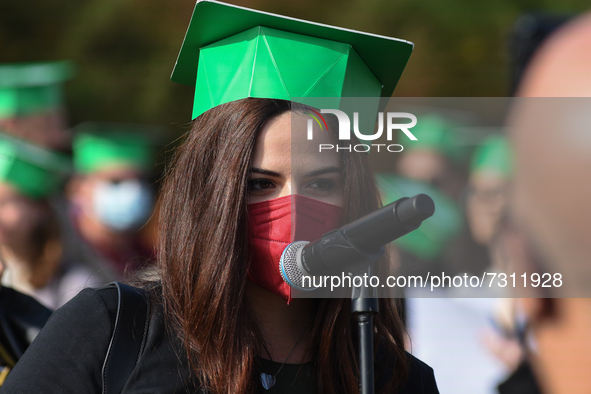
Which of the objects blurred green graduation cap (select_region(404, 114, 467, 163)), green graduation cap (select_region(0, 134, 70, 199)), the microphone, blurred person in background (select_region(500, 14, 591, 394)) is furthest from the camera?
green graduation cap (select_region(0, 134, 70, 199))

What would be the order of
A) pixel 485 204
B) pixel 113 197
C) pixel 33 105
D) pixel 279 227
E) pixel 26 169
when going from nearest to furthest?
pixel 485 204 < pixel 279 227 < pixel 26 169 < pixel 33 105 < pixel 113 197

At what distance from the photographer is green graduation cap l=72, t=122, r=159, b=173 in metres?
5.98

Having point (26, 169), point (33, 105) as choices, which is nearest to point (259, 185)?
point (26, 169)

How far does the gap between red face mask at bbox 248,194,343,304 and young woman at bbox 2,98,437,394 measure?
0.03 feet

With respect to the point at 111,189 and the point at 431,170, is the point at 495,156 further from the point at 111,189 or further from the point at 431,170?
the point at 111,189

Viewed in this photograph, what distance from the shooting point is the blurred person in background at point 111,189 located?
5266mm

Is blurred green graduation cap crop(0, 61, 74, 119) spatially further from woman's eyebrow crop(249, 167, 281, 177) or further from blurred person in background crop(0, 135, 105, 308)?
woman's eyebrow crop(249, 167, 281, 177)

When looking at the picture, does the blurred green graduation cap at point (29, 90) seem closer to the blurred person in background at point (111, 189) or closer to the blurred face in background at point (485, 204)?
the blurred person in background at point (111, 189)

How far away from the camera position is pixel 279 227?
66.5 inches

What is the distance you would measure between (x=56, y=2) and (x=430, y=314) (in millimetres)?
7438

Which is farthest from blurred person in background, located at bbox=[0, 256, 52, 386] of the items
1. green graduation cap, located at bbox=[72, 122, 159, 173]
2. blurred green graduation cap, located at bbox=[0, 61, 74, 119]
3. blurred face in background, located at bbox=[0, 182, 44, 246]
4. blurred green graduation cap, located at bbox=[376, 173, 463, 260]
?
green graduation cap, located at bbox=[72, 122, 159, 173]

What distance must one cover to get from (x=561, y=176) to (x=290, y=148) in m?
0.94

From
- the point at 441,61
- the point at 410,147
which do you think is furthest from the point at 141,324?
the point at 441,61

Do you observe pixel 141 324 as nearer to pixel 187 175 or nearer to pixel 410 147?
pixel 187 175
